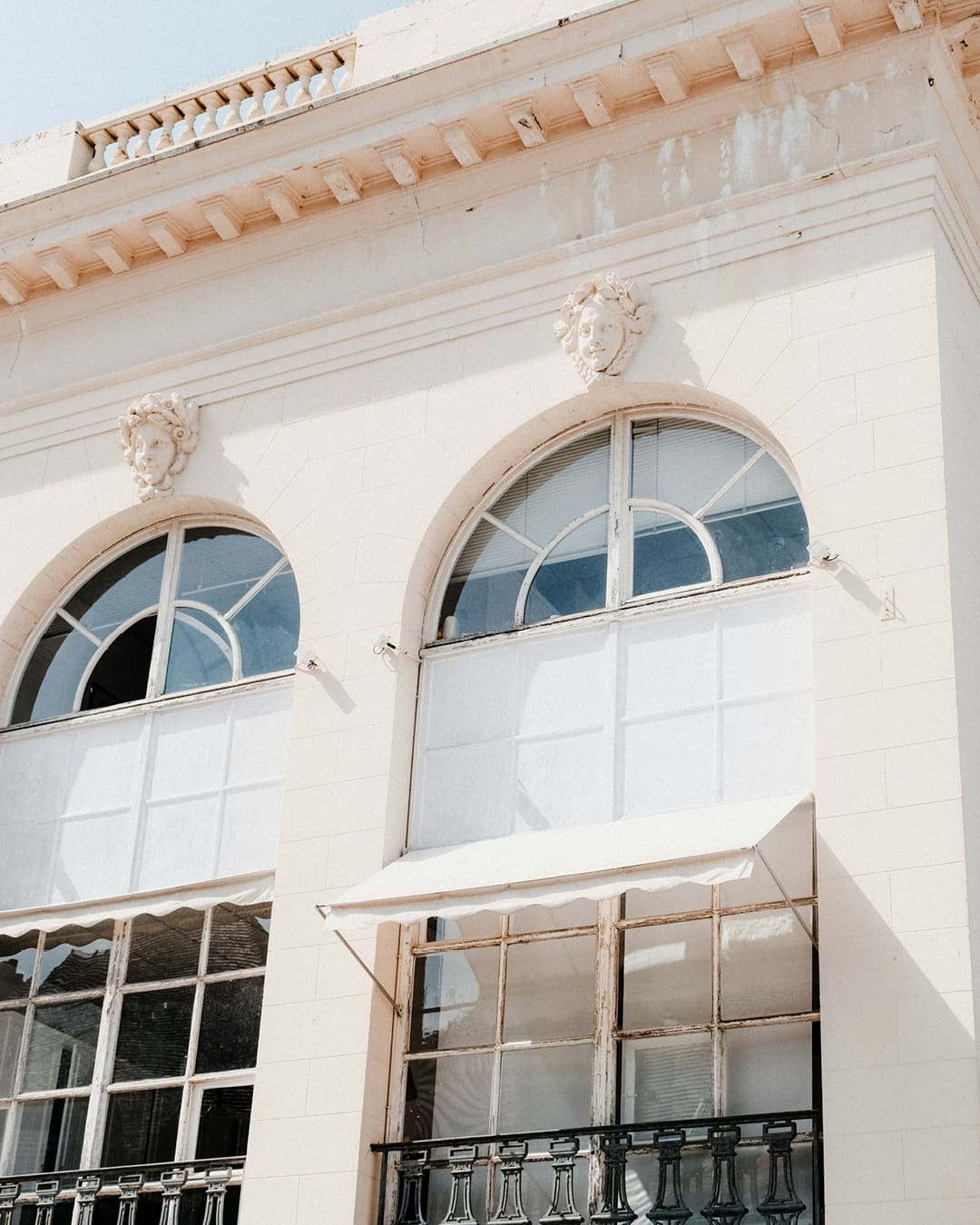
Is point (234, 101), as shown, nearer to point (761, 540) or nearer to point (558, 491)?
point (558, 491)

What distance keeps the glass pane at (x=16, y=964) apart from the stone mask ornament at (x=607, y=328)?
4674 mm

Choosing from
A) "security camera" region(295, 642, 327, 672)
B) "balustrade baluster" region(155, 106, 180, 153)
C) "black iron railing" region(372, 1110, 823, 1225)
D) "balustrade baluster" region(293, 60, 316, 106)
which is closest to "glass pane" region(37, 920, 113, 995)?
"security camera" region(295, 642, 327, 672)

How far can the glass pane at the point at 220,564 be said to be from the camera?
10961 mm

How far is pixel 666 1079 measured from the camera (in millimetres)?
8516

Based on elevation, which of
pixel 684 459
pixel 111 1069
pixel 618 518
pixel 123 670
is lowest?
pixel 111 1069

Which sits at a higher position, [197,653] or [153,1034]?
[197,653]

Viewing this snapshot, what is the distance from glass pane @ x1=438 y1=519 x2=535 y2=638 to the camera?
10.1 metres

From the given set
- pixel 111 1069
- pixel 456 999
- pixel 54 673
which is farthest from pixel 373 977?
pixel 54 673

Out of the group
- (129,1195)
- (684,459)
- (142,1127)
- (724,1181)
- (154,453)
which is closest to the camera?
(724,1181)

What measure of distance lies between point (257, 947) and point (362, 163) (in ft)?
15.5

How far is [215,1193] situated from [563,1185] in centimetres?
188

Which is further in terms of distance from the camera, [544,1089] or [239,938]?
[239,938]

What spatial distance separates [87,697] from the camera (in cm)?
1115

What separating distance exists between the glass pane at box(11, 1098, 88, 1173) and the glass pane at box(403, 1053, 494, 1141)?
6.86ft
